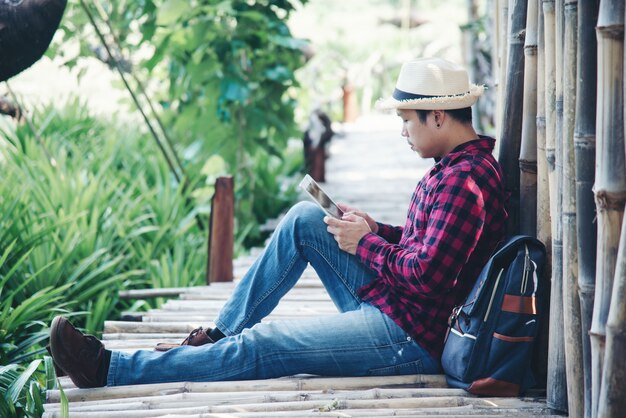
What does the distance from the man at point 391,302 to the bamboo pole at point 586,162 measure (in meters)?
0.41

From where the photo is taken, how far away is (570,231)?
8.02ft

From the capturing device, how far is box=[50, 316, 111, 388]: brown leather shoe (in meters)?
2.80

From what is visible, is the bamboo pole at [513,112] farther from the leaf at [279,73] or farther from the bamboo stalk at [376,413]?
the leaf at [279,73]

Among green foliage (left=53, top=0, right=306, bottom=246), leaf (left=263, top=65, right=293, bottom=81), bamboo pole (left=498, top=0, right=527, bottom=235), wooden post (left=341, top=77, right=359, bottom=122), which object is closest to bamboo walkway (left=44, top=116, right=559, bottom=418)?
bamboo pole (left=498, top=0, right=527, bottom=235)

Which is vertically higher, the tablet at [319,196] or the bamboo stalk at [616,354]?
the tablet at [319,196]

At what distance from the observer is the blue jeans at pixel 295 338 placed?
2873mm

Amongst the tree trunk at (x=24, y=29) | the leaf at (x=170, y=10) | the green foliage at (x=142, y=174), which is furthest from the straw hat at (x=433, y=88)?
the leaf at (x=170, y=10)

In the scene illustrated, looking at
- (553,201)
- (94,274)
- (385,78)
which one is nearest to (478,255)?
(553,201)

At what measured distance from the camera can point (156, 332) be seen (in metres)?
3.64

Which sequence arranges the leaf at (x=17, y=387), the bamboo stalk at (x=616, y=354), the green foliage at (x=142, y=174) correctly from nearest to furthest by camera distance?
the bamboo stalk at (x=616, y=354), the leaf at (x=17, y=387), the green foliage at (x=142, y=174)

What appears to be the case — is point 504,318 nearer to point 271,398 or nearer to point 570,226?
point 570,226

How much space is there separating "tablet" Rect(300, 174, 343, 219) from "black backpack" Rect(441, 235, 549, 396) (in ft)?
2.05

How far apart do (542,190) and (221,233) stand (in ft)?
7.01

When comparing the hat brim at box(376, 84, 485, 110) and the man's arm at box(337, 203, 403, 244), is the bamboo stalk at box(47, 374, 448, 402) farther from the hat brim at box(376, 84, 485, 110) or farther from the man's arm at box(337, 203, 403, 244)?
the hat brim at box(376, 84, 485, 110)
